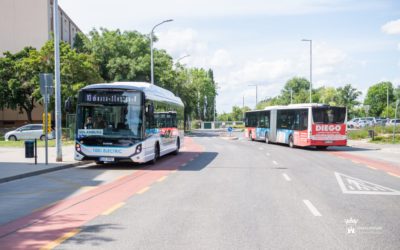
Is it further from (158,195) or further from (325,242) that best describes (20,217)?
(325,242)

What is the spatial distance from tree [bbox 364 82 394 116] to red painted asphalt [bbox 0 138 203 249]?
13802 cm

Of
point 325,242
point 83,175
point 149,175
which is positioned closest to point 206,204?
point 325,242

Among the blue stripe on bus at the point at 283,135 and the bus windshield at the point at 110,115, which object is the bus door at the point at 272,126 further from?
the bus windshield at the point at 110,115

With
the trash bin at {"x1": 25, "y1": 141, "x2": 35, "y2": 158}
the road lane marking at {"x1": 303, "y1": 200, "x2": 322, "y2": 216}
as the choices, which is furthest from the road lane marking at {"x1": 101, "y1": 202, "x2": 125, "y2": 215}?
the trash bin at {"x1": 25, "y1": 141, "x2": 35, "y2": 158}

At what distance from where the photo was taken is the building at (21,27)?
5572cm

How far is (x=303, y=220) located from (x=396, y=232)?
1482 mm

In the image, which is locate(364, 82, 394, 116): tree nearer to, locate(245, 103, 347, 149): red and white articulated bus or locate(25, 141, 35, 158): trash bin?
locate(245, 103, 347, 149): red and white articulated bus

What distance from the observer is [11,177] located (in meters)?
13.9

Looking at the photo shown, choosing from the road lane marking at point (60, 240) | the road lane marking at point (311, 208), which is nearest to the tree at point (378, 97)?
the road lane marking at point (311, 208)

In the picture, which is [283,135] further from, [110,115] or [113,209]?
[113,209]

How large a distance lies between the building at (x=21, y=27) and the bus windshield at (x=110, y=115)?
138 ft

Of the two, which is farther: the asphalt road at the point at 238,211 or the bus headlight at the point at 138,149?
the bus headlight at the point at 138,149

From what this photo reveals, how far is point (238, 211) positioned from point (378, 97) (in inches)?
5585

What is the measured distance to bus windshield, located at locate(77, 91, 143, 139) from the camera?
662 inches
